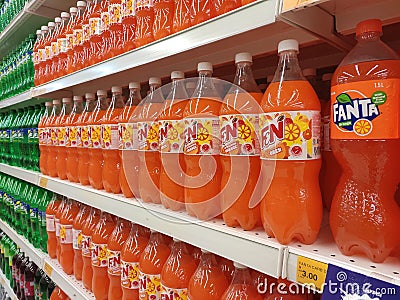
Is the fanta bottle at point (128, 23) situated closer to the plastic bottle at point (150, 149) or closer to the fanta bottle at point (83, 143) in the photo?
the plastic bottle at point (150, 149)

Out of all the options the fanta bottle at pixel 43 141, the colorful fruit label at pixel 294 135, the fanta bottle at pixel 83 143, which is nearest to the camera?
the colorful fruit label at pixel 294 135

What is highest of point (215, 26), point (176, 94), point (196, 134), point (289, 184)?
point (215, 26)

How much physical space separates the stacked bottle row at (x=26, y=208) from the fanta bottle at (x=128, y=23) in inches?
59.2

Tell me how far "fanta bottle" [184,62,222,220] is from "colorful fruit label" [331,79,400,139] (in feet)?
1.22

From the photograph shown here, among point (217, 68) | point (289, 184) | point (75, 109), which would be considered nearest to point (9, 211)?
point (75, 109)

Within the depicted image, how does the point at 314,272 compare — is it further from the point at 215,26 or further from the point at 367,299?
the point at 215,26

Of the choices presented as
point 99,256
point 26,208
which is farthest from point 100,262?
point 26,208

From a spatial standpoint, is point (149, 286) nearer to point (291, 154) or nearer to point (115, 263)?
point (115, 263)

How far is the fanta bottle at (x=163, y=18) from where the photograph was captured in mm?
1217

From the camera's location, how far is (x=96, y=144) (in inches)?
63.0

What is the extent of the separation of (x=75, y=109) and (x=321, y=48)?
1.28m

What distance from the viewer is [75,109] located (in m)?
1.95

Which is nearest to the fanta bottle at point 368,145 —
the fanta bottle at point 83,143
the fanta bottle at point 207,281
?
the fanta bottle at point 207,281

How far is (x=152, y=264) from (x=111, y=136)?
0.52 metres
